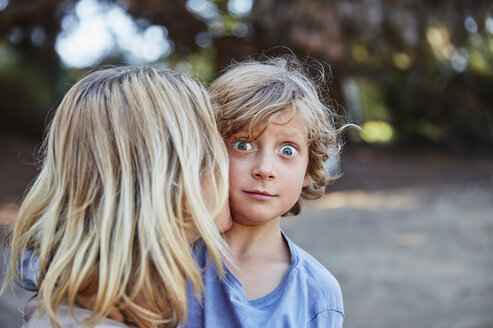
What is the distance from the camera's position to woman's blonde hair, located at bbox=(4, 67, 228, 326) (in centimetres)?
119

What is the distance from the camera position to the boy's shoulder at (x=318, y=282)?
145 centimetres

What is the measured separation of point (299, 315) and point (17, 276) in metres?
0.75

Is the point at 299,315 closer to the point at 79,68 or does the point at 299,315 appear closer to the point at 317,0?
the point at 317,0

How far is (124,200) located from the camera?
1.22 meters

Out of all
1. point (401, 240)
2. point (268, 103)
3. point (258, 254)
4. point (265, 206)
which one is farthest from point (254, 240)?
point (401, 240)

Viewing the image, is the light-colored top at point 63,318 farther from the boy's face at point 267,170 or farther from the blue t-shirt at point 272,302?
the boy's face at point 267,170

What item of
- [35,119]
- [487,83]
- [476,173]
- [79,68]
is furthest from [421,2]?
[35,119]

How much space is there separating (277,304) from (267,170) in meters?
0.36

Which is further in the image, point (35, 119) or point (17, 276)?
point (35, 119)

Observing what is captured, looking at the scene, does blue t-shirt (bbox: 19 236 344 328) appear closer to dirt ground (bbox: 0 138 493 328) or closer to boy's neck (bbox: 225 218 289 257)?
boy's neck (bbox: 225 218 289 257)

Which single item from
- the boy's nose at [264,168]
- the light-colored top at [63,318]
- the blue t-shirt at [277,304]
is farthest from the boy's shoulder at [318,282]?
the light-colored top at [63,318]

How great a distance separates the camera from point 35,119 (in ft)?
45.0

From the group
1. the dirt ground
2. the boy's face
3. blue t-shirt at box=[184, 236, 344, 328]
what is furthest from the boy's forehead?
the dirt ground

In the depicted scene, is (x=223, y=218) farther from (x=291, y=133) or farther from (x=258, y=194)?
(x=291, y=133)
